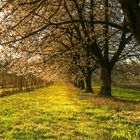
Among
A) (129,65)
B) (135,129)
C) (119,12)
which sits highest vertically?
(119,12)

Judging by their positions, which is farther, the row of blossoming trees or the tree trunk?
the tree trunk

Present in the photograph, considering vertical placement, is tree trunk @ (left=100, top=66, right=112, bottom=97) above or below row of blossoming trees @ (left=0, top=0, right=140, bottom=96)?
below

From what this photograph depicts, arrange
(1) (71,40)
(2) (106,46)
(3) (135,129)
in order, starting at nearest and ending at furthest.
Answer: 1. (3) (135,129)
2. (1) (71,40)
3. (2) (106,46)

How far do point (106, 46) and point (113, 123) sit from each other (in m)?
Result: 16.7

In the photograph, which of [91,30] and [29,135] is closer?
[29,135]

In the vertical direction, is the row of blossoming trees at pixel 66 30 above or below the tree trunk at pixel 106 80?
above

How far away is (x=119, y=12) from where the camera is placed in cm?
2367

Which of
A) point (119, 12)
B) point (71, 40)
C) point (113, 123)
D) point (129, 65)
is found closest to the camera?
point (113, 123)

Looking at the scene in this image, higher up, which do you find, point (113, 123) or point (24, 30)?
point (24, 30)

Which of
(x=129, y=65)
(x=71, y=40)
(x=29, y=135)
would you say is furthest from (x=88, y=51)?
(x=29, y=135)

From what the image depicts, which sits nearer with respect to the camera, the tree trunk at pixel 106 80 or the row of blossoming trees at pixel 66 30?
the row of blossoming trees at pixel 66 30

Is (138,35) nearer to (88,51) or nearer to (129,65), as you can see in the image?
(88,51)

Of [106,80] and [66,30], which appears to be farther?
[106,80]

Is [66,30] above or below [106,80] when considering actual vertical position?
above
